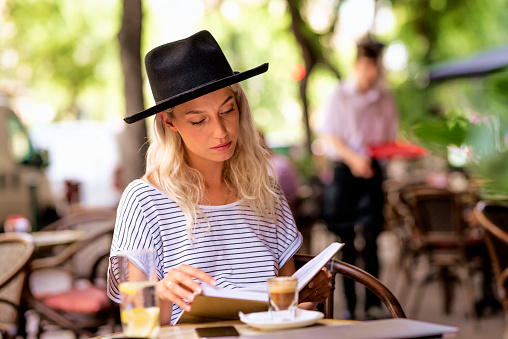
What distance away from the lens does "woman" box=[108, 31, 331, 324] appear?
238 cm

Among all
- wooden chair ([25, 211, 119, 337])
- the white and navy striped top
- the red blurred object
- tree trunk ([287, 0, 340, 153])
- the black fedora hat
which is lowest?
wooden chair ([25, 211, 119, 337])

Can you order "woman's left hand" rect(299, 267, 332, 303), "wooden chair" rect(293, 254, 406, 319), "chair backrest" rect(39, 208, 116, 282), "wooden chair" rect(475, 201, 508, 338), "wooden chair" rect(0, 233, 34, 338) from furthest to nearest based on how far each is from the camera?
"chair backrest" rect(39, 208, 116, 282) < "wooden chair" rect(0, 233, 34, 338) < "wooden chair" rect(475, 201, 508, 338) < "wooden chair" rect(293, 254, 406, 319) < "woman's left hand" rect(299, 267, 332, 303)

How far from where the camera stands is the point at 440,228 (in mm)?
6500

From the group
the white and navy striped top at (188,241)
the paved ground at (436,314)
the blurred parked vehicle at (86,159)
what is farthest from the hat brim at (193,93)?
the blurred parked vehicle at (86,159)

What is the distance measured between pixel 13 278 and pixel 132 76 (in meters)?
2.68

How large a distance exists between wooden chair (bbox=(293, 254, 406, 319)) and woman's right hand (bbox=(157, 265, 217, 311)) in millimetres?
674

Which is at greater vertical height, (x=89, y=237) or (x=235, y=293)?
(x=89, y=237)

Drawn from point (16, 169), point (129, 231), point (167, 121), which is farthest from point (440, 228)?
point (16, 169)

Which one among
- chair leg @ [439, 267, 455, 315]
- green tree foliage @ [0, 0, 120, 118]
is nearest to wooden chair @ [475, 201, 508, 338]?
chair leg @ [439, 267, 455, 315]

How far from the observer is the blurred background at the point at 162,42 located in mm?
11281

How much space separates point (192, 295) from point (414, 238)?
519cm

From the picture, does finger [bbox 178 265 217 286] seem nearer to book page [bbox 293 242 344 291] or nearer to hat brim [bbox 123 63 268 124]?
book page [bbox 293 242 344 291]

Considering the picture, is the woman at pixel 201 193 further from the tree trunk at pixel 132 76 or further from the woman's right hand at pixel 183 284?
the tree trunk at pixel 132 76

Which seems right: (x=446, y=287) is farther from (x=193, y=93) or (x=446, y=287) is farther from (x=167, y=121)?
(x=193, y=93)
